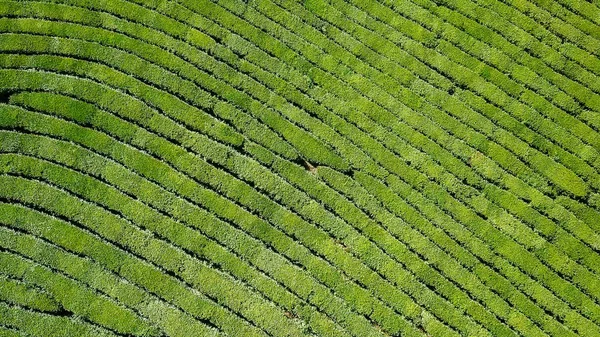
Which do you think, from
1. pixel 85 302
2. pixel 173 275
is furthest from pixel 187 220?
pixel 85 302

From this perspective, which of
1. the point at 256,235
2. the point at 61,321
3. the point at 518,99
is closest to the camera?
the point at 61,321

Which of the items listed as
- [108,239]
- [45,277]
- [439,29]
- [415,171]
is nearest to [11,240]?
[45,277]

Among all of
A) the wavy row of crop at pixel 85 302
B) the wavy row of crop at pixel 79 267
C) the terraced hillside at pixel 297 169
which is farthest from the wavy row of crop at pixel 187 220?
the wavy row of crop at pixel 85 302

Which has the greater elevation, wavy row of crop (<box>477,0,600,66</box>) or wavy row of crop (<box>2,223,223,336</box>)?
wavy row of crop (<box>477,0,600,66</box>)

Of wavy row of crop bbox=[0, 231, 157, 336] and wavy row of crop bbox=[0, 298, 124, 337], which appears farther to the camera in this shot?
wavy row of crop bbox=[0, 231, 157, 336]

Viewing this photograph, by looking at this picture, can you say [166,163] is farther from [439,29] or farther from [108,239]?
[439,29]

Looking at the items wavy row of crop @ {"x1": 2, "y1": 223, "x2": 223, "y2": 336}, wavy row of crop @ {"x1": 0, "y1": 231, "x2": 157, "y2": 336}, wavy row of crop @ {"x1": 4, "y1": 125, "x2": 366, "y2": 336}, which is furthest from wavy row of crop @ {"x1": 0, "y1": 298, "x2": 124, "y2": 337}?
wavy row of crop @ {"x1": 4, "y1": 125, "x2": 366, "y2": 336}

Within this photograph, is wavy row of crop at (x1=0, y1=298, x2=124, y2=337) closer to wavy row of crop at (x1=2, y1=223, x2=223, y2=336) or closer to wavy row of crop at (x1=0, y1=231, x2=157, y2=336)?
wavy row of crop at (x1=0, y1=231, x2=157, y2=336)

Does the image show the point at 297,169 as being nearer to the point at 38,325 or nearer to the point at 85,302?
the point at 85,302
